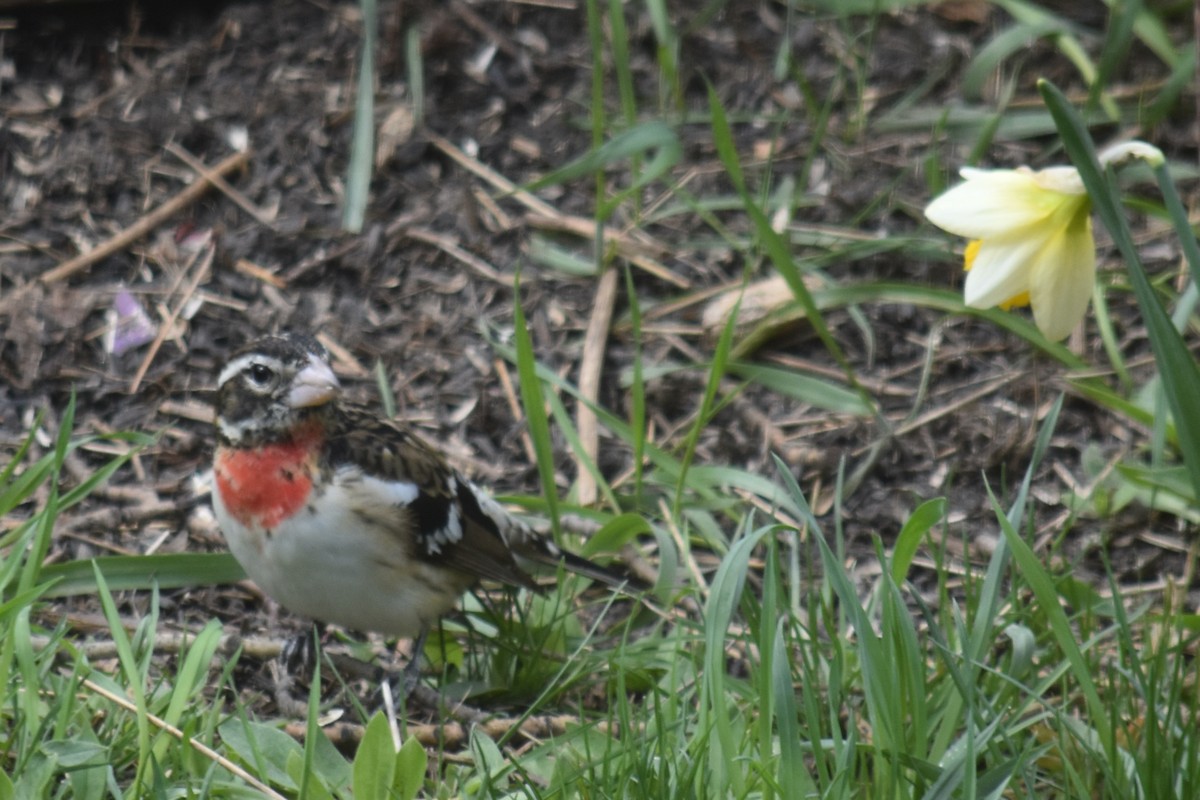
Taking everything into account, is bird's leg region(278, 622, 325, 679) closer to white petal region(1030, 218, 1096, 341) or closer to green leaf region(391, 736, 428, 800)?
green leaf region(391, 736, 428, 800)

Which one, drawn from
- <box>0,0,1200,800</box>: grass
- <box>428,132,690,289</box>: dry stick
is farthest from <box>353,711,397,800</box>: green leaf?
<box>428,132,690,289</box>: dry stick

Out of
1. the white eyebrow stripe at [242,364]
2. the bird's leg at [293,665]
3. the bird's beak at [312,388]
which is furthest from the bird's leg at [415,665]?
the white eyebrow stripe at [242,364]

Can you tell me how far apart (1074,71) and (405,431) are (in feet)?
10.1

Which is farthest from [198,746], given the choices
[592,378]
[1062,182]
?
[592,378]

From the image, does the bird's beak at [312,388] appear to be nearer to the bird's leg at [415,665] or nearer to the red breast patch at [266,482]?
the red breast patch at [266,482]

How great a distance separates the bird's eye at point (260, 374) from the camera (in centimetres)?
360

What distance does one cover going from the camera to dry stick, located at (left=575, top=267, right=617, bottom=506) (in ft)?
14.6

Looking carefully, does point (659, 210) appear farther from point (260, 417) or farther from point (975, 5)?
point (260, 417)

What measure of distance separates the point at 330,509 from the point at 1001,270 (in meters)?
1.72

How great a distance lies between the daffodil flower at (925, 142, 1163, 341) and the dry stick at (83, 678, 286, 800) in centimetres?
153

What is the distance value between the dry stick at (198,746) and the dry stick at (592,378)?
1519 mm

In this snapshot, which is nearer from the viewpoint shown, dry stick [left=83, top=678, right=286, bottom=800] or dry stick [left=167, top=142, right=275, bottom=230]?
dry stick [left=83, top=678, right=286, bottom=800]

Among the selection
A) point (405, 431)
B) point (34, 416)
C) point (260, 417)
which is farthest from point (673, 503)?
point (34, 416)

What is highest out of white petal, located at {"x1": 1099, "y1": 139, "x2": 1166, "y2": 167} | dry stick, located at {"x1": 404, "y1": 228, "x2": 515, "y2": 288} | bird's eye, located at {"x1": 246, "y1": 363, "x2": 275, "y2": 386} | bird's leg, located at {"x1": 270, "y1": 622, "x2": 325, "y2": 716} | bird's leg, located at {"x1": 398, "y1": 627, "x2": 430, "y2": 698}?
white petal, located at {"x1": 1099, "y1": 139, "x2": 1166, "y2": 167}
